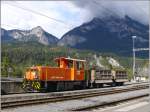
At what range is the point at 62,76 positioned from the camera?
36.7 meters

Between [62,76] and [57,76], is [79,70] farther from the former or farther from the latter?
[57,76]

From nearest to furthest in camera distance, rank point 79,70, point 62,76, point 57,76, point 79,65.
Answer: point 57,76
point 62,76
point 79,70
point 79,65

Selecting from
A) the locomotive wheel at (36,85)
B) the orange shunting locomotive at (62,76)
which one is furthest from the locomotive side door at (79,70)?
the locomotive wheel at (36,85)

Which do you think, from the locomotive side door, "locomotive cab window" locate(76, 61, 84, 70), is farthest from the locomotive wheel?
"locomotive cab window" locate(76, 61, 84, 70)

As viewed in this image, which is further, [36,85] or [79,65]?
[79,65]

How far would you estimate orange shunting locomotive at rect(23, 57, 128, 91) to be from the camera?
34.9m

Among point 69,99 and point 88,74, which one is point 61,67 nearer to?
point 88,74

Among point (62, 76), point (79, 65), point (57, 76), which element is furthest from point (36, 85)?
point (79, 65)

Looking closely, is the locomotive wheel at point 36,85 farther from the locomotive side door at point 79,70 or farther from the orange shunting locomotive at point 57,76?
the locomotive side door at point 79,70

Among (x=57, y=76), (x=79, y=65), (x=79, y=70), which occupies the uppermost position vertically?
(x=79, y=65)

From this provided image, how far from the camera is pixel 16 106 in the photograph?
1970cm

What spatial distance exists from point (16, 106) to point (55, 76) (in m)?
16.3

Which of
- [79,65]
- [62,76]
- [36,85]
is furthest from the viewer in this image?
[79,65]

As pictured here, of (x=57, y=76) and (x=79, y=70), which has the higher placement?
(x=79, y=70)
